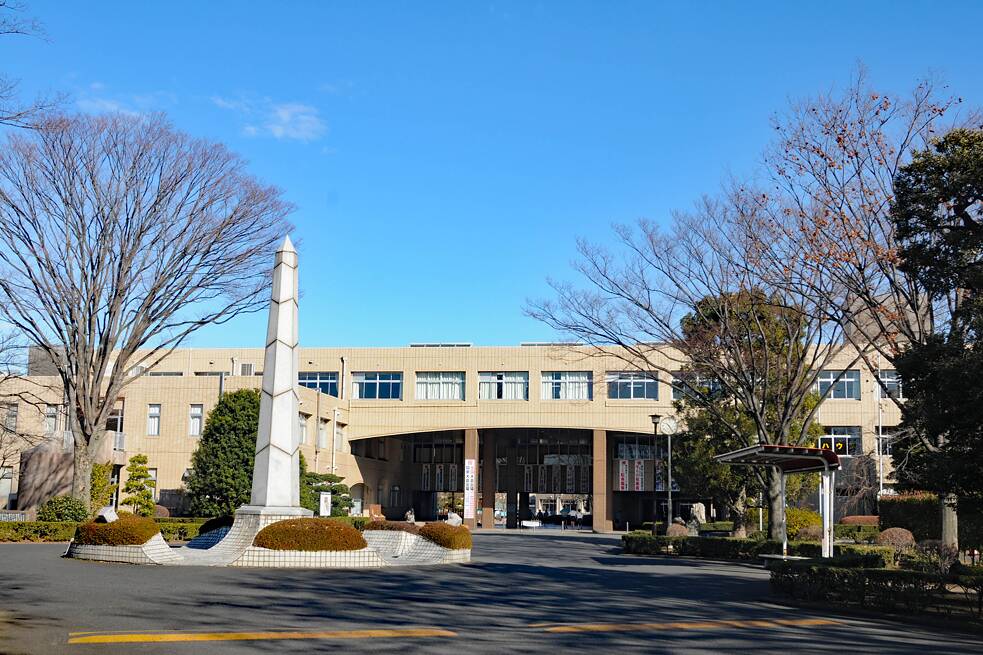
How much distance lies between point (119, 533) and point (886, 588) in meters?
14.9

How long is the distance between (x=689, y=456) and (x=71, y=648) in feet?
108

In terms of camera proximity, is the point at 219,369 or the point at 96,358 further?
the point at 219,369

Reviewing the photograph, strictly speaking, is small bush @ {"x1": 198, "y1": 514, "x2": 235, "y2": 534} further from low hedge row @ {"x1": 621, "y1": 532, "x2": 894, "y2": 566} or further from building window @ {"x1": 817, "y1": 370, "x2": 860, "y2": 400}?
building window @ {"x1": 817, "y1": 370, "x2": 860, "y2": 400}

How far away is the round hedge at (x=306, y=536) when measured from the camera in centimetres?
1941

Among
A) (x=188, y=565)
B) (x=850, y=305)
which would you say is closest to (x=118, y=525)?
(x=188, y=565)

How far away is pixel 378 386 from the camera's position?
59188 millimetres

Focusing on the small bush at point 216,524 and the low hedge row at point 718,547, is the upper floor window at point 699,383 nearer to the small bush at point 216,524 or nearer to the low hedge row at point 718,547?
the low hedge row at point 718,547

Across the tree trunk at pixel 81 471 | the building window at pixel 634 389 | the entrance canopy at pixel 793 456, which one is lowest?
the tree trunk at pixel 81 471

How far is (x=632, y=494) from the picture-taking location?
62.7m

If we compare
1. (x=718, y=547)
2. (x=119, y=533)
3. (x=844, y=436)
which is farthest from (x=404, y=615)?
(x=844, y=436)

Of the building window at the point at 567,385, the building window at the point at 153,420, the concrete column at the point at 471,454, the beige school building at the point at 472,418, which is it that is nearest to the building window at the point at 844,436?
the beige school building at the point at 472,418

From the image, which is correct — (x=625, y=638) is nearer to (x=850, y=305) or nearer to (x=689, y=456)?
(x=850, y=305)

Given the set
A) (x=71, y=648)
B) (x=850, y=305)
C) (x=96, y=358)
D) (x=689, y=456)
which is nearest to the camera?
(x=71, y=648)

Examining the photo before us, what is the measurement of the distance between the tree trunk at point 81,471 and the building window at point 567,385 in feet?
105
